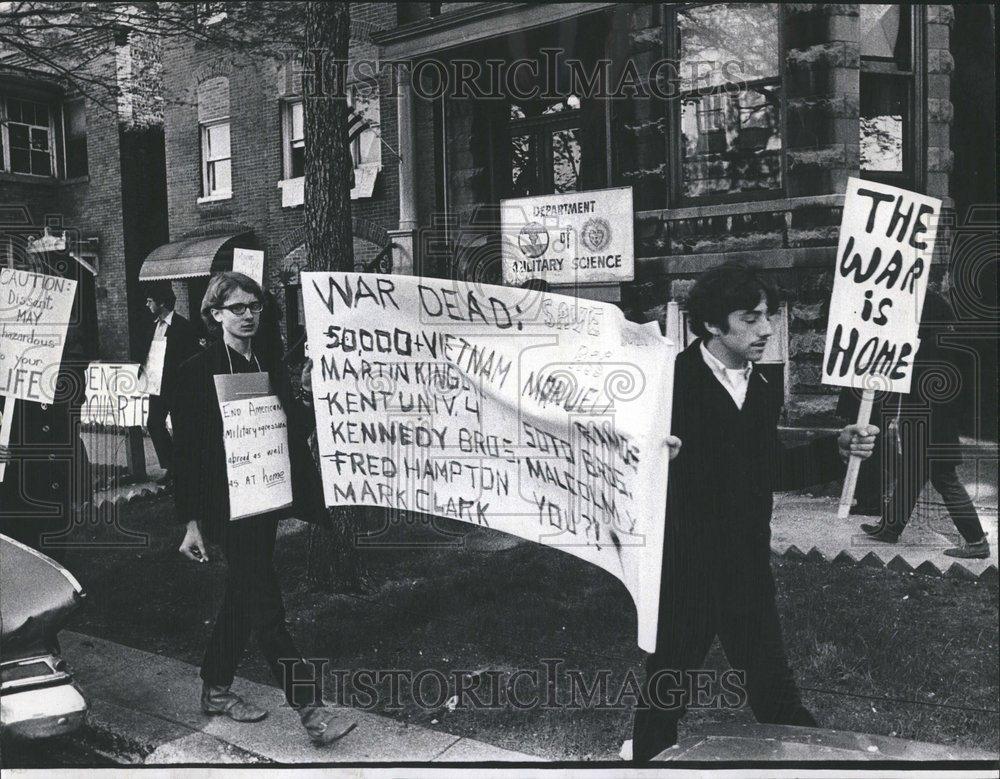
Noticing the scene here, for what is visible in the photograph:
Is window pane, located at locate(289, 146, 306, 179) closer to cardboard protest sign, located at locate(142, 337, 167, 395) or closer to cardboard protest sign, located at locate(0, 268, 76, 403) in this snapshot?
cardboard protest sign, located at locate(142, 337, 167, 395)

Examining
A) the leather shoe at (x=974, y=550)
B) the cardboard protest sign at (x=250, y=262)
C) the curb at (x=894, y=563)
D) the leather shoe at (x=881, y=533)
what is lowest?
the curb at (x=894, y=563)

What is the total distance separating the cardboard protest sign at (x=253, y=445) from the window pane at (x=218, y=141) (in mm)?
1740

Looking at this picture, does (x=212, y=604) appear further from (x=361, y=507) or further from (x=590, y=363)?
(x=590, y=363)

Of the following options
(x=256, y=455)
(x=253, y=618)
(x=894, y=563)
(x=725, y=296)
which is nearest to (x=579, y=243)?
(x=725, y=296)

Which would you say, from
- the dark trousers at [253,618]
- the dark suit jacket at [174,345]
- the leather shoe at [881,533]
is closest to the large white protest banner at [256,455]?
the dark trousers at [253,618]

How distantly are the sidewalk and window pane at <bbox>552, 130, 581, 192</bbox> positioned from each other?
115 inches

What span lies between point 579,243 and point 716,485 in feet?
4.91

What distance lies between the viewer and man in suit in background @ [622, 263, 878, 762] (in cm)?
373

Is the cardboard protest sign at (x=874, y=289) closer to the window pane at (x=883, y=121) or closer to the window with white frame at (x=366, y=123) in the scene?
the window pane at (x=883, y=121)

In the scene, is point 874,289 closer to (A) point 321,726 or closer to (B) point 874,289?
(B) point 874,289

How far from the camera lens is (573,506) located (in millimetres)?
3930

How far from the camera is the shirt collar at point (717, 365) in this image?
3720mm

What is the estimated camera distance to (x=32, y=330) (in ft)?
16.3

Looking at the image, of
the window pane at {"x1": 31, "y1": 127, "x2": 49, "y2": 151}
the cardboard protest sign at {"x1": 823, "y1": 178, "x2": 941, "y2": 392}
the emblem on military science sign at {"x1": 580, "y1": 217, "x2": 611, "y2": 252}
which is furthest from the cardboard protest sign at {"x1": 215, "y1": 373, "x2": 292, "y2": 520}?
the cardboard protest sign at {"x1": 823, "y1": 178, "x2": 941, "y2": 392}
